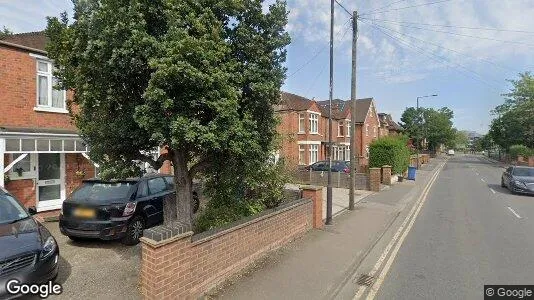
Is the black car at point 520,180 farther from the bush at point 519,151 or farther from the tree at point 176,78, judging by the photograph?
the bush at point 519,151

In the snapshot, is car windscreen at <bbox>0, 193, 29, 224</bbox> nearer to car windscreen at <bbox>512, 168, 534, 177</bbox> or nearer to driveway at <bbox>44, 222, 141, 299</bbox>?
driveway at <bbox>44, 222, 141, 299</bbox>

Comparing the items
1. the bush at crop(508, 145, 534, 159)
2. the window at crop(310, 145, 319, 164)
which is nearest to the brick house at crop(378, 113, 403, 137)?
the bush at crop(508, 145, 534, 159)

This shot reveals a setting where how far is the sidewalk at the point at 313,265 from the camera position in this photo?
4.79 metres

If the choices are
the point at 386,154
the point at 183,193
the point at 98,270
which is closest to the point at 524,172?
the point at 386,154

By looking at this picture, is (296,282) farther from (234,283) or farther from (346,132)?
(346,132)

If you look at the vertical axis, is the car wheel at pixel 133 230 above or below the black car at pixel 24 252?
below

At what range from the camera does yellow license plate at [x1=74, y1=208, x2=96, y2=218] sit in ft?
21.2

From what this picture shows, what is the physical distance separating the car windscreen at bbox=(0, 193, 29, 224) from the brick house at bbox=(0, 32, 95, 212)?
3273mm

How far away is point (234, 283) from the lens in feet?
16.5

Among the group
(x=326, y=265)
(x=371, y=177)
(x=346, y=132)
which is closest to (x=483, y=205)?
(x=371, y=177)

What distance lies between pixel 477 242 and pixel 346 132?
2964 centimetres

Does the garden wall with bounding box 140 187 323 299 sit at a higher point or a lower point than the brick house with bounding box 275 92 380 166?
lower

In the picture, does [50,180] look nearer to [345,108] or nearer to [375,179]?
[375,179]

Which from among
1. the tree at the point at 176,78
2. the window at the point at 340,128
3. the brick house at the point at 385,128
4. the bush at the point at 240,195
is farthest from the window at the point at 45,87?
the brick house at the point at 385,128
